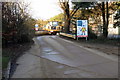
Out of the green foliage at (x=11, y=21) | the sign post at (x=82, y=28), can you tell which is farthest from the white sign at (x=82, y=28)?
the green foliage at (x=11, y=21)

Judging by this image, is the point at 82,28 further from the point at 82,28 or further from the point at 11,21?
the point at 11,21

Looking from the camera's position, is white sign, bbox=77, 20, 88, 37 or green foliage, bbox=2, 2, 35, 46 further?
white sign, bbox=77, 20, 88, 37

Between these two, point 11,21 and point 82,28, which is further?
point 82,28

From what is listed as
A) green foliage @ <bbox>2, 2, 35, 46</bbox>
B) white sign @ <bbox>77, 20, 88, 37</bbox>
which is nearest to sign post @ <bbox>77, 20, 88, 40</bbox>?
white sign @ <bbox>77, 20, 88, 37</bbox>

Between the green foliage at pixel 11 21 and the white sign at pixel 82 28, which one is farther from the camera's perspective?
the white sign at pixel 82 28

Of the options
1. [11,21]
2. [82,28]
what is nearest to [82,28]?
[82,28]

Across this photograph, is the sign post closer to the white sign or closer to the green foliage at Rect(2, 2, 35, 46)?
the white sign

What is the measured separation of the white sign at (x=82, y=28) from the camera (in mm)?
19297

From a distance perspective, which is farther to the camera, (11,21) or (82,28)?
(82,28)

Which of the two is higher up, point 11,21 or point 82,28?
point 11,21

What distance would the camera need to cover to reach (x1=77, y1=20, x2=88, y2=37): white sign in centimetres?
1930

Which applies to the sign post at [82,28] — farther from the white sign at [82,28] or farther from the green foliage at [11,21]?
the green foliage at [11,21]

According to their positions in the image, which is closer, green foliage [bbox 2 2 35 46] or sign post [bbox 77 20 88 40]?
green foliage [bbox 2 2 35 46]

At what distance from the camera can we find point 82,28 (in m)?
19.4
